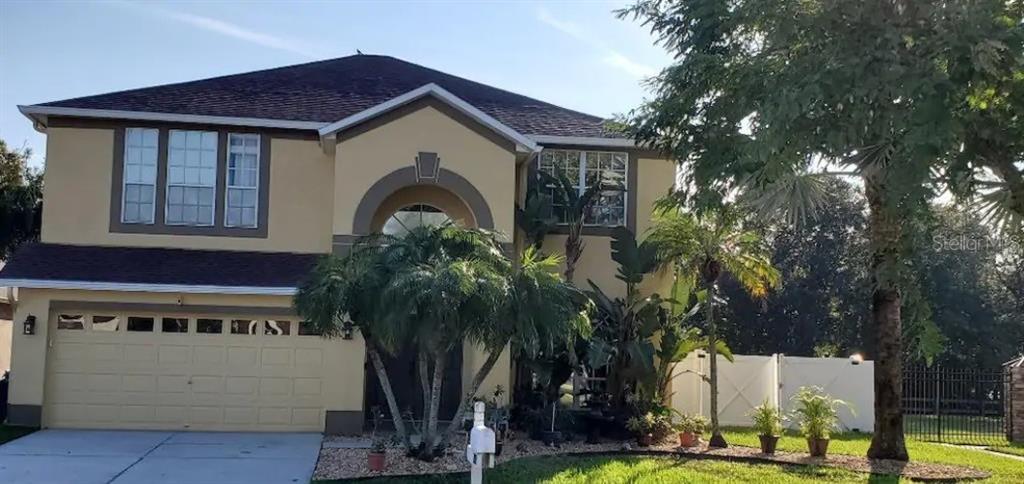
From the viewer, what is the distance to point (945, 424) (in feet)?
84.3

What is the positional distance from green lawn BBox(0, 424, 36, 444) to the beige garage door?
1.77 feet

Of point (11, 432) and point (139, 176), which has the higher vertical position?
point (139, 176)

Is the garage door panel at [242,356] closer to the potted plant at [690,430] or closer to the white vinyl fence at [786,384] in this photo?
the potted plant at [690,430]

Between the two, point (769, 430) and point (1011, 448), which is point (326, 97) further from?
point (1011, 448)

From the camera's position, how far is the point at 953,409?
91.9 feet

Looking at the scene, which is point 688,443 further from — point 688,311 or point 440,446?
point 440,446

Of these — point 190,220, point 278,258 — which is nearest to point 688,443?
point 278,258

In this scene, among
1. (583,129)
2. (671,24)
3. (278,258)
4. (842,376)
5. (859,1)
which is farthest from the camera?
(842,376)

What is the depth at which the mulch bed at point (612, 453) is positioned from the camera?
1373 cm

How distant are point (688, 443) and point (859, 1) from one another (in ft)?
30.3

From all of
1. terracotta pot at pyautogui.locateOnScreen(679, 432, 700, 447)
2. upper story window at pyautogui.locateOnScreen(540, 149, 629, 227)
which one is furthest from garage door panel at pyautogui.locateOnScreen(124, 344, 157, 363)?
terracotta pot at pyautogui.locateOnScreen(679, 432, 700, 447)

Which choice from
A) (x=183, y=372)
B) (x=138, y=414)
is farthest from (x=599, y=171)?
(x=138, y=414)

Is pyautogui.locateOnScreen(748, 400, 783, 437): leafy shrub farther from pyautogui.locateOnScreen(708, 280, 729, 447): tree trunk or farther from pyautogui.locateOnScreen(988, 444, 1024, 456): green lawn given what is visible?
pyautogui.locateOnScreen(988, 444, 1024, 456): green lawn

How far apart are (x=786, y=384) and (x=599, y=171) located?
6936mm
